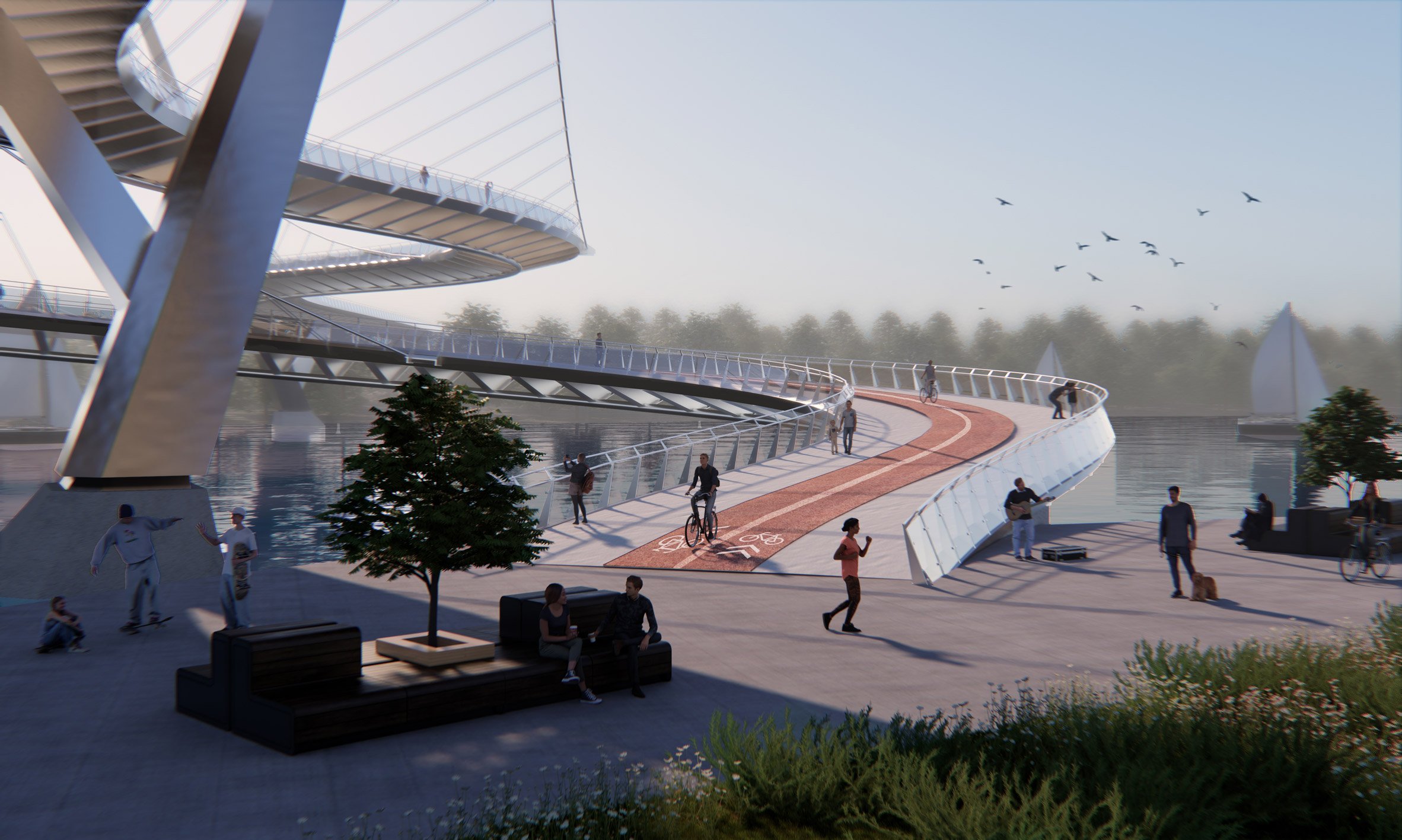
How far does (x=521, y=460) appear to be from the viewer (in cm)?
974

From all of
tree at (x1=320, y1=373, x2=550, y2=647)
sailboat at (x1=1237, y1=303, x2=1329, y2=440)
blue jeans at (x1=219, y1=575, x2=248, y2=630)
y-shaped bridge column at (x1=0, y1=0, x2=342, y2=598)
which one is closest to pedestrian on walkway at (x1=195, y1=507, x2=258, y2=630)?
blue jeans at (x1=219, y1=575, x2=248, y2=630)

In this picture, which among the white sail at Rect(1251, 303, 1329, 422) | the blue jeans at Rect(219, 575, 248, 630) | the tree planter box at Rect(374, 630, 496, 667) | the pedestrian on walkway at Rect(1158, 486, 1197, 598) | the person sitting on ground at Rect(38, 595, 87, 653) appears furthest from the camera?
the white sail at Rect(1251, 303, 1329, 422)

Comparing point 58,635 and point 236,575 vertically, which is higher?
point 236,575

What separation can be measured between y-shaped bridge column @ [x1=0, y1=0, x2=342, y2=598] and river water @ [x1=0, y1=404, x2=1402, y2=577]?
591 centimetres

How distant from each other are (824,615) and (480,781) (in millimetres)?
6066

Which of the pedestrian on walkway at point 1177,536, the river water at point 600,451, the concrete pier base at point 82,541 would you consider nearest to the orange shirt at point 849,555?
the pedestrian on walkway at point 1177,536

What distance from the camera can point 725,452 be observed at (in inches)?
2813

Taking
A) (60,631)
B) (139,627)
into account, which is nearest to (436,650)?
(60,631)

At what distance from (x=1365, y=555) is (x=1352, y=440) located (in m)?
4.73

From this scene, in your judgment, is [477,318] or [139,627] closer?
[139,627]

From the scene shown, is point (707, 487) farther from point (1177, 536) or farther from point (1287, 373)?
point (1287, 373)

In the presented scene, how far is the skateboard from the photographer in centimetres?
1200

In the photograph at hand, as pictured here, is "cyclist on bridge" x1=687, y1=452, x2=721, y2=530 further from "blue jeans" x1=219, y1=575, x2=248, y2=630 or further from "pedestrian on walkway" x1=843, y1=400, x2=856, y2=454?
"pedestrian on walkway" x1=843, y1=400, x2=856, y2=454

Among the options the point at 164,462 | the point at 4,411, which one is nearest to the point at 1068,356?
the point at 4,411
